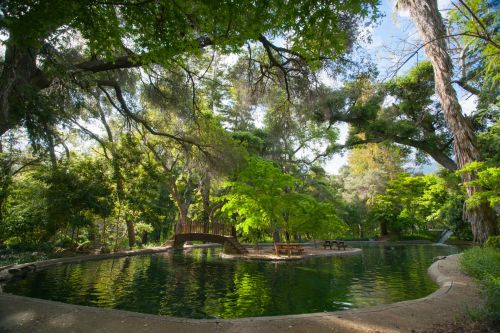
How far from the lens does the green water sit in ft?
25.2

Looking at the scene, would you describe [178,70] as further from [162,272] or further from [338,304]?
[338,304]

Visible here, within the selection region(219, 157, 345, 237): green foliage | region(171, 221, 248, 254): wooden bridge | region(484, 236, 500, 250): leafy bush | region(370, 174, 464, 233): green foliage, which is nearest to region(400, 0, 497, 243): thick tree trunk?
region(484, 236, 500, 250): leafy bush

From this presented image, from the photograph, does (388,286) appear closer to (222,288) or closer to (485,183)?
(222,288)

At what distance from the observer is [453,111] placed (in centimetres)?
1405

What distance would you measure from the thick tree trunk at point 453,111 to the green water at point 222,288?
3.62 metres

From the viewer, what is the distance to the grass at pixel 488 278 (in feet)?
16.2

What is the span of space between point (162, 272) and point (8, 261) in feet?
21.3

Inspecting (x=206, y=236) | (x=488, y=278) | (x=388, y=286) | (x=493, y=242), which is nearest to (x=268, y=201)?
(x=206, y=236)

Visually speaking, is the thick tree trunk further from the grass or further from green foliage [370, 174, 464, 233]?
green foliage [370, 174, 464, 233]

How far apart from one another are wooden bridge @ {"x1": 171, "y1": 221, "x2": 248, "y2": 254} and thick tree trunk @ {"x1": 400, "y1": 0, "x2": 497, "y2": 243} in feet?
41.4

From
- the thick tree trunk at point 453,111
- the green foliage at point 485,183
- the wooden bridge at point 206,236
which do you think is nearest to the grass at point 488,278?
the green foliage at point 485,183

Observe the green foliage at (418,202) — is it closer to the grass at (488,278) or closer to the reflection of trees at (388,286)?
the reflection of trees at (388,286)

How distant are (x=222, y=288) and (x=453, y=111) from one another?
473 inches

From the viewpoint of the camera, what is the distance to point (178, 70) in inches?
527
